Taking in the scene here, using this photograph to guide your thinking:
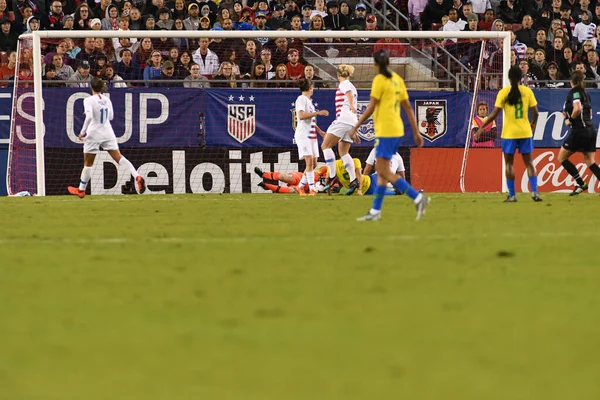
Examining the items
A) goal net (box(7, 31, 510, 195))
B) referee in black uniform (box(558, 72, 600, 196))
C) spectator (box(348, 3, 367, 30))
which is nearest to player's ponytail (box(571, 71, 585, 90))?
referee in black uniform (box(558, 72, 600, 196))

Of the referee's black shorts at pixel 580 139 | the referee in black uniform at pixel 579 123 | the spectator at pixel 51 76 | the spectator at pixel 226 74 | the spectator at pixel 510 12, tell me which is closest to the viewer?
the referee in black uniform at pixel 579 123

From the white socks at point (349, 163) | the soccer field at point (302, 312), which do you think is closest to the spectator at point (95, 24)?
the white socks at point (349, 163)

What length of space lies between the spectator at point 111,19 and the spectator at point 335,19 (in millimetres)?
4849

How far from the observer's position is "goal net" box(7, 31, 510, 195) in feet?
73.6

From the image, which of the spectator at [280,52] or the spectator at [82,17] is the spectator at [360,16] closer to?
the spectator at [280,52]

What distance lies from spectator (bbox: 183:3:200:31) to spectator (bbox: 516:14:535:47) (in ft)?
25.8

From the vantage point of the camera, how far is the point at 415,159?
23656 millimetres

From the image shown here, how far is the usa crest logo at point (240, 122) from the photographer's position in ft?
75.3

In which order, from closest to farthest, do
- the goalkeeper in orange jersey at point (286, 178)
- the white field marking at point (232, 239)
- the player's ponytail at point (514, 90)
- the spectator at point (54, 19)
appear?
the white field marking at point (232, 239) < the player's ponytail at point (514, 90) < the goalkeeper in orange jersey at point (286, 178) < the spectator at point (54, 19)

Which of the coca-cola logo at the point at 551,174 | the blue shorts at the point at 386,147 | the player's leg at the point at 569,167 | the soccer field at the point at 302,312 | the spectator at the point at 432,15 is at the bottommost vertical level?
the coca-cola logo at the point at 551,174

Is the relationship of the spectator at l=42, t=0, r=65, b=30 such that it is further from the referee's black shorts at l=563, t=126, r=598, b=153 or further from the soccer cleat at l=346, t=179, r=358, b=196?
the referee's black shorts at l=563, t=126, r=598, b=153

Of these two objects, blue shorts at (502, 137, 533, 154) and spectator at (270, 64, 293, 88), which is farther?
spectator at (270, 64, 293, 88)

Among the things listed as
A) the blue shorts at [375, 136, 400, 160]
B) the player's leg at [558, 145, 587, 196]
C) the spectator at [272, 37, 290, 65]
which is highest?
the spectator at [272, 37, 290, 65]

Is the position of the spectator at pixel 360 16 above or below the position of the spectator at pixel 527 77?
above
